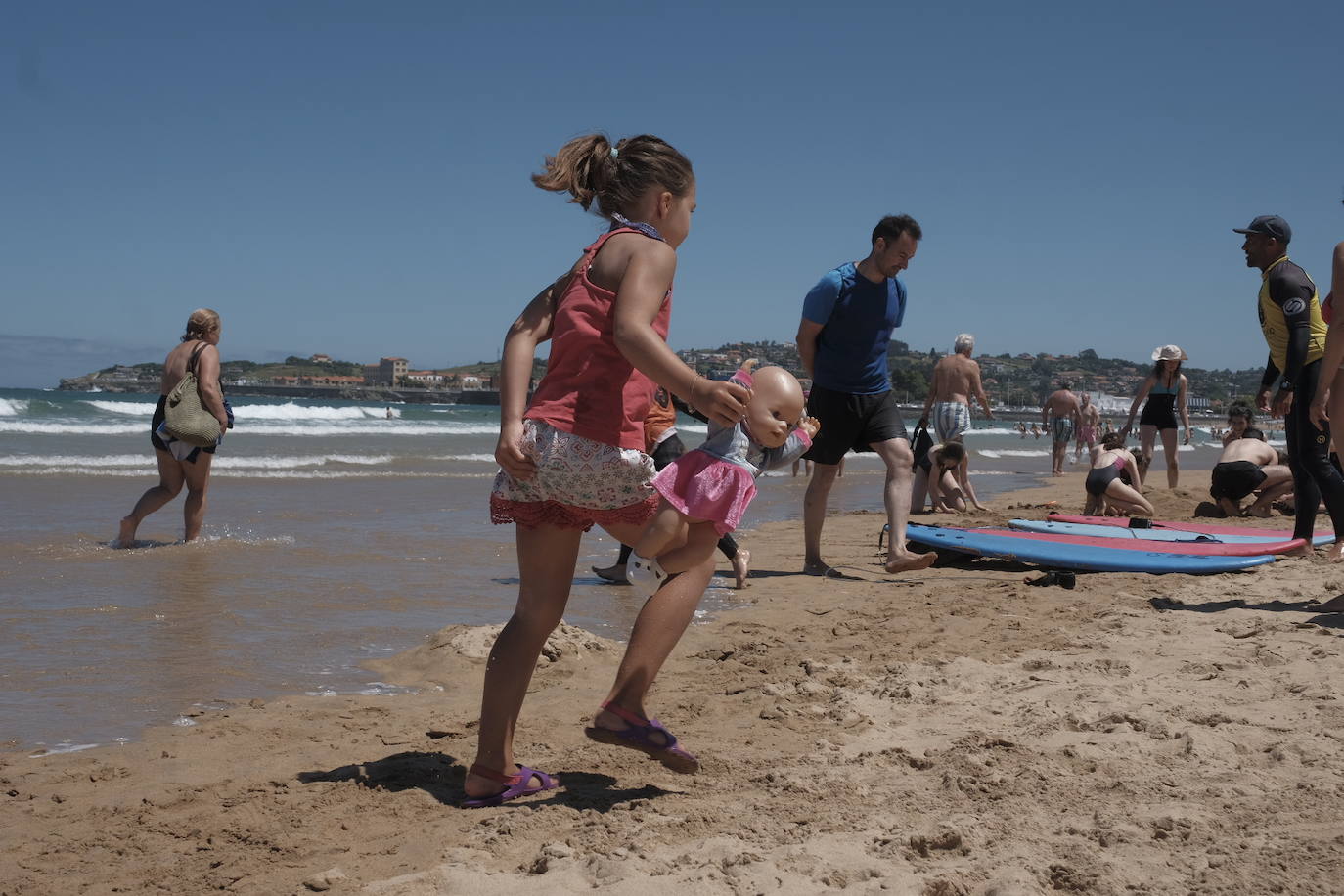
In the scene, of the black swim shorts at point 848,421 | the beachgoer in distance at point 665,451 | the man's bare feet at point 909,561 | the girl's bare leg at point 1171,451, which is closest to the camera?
the beachgoer in distance at point 665,451

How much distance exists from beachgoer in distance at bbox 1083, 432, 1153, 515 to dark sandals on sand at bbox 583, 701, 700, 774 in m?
8.19

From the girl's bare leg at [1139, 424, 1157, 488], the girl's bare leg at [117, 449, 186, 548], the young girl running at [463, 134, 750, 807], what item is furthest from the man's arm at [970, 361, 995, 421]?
the young girl running at [463, 134, 750, 807]

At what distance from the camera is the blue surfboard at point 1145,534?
297 inches

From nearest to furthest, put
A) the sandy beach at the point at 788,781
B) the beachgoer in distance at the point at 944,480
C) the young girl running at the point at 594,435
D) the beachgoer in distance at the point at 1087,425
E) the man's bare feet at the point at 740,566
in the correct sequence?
the sandy beach at the point at 788,781
the young girl running at the point at 594,435
the man's bare feet at the point at 740,566
the beachgoer in distance at the point at 944,480
the beachgoer in distance at the point at 1087,425

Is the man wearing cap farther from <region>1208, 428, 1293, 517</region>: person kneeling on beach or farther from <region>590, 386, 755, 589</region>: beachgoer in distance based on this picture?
<region>1208, 428, 1293, 517</region>: person kneeling on beach

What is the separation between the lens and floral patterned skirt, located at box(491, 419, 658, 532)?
2.77 m

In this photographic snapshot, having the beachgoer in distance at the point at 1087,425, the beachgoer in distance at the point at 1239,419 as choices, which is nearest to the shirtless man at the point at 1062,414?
the beachgoer in distance at the point at 1087,425

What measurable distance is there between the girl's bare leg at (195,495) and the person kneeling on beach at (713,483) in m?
5.92

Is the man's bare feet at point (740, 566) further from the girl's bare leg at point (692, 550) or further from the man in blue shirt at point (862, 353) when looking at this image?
the girl's bare leg at point (692, 550)

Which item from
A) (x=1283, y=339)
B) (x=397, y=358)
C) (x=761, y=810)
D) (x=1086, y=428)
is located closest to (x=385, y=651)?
(x=761, y=810)

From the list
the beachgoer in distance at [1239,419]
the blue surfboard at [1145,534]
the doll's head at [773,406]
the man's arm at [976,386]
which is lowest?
the blue surfboard at [1145,534]

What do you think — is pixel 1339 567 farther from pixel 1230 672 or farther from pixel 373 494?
pixel 373 494

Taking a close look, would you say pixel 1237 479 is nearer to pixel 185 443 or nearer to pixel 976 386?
pixel 976 386

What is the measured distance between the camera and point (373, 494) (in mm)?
13227
